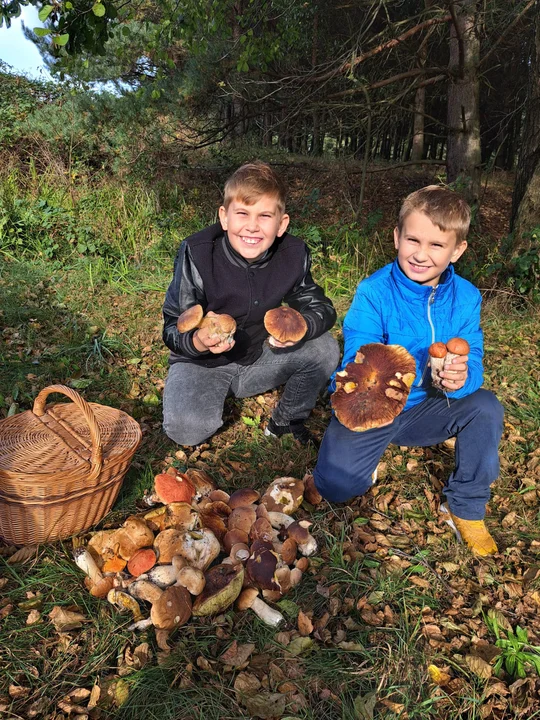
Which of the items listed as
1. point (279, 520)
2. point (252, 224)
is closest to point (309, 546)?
point (279, 520)

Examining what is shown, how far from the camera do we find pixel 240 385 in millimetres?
3625

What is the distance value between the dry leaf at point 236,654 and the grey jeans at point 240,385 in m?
1.51

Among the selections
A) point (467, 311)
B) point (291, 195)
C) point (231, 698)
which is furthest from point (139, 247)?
point (231, 698)

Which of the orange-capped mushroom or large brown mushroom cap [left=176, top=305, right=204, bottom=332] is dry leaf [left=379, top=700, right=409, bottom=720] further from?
large brown mushroom cap [left=176, top=305, right=204, bottom=332]

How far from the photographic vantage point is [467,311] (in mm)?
2887

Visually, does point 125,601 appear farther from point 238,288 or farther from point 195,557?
point 238,288

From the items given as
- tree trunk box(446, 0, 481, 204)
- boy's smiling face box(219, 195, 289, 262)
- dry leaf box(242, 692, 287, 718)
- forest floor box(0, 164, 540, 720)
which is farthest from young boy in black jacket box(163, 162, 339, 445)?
tree trunk box(446, 0, 481, 204)

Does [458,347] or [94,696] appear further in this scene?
[458,347]

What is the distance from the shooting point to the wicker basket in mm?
2361

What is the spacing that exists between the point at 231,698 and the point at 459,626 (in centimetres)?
108

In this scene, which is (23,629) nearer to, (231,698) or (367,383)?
(231,698)

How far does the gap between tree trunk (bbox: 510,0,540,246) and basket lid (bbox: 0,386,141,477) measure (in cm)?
516

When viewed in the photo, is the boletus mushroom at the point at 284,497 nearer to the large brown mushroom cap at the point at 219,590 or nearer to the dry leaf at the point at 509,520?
the large brown mushroom cap at the point at 219,590

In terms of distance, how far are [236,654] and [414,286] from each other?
205 centimetres
